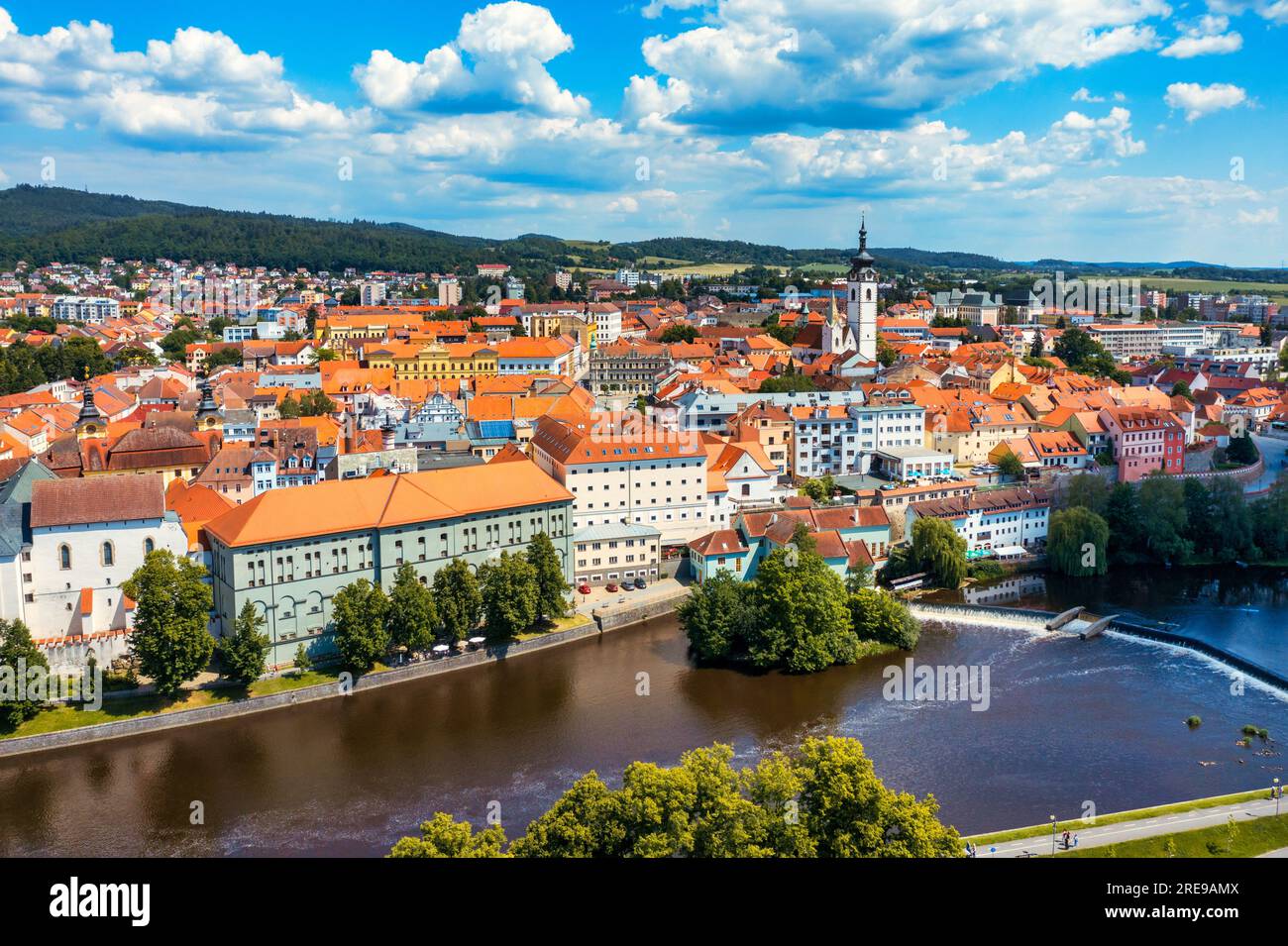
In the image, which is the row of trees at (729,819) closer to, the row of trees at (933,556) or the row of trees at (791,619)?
the row of trees at (791,619)

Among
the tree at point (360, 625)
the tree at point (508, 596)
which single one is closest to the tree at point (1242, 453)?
the tree at point (508, 596)

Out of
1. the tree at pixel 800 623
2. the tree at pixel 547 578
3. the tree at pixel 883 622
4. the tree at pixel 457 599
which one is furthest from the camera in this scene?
the tree at pixel 547 578

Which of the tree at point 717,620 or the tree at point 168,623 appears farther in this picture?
the tree at point 717,620

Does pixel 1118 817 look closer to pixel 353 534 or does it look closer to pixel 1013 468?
pixel 353 534

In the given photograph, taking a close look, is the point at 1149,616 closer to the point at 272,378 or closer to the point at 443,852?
the point at 443,852

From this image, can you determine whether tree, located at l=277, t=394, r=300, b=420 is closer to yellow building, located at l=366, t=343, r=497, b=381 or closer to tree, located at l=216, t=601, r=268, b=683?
yellow building, located at l=366, t=343, r=497, b=381
